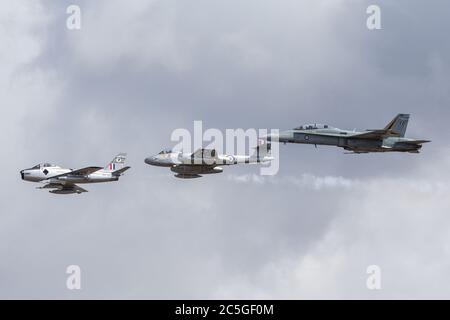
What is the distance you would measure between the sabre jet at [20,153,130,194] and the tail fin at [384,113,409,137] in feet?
112

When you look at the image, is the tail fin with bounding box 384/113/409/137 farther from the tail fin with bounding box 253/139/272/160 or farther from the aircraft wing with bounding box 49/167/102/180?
the aircraft wing with bounding box 49/167/102/180

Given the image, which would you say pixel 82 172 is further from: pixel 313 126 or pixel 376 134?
pixel 376 134

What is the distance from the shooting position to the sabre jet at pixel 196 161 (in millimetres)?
177000

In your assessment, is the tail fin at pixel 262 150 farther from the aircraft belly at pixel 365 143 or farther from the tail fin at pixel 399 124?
the tail fin at pixel 399 124

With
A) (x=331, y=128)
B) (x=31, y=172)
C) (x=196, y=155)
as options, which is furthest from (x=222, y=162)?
(x=31, y=172)

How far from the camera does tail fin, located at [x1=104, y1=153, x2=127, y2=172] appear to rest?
630 feet

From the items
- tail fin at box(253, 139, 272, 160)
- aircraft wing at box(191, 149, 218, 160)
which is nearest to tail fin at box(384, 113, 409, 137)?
tail fin at box(253, 139, 272, 160)

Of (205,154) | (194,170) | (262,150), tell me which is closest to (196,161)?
(205,154)

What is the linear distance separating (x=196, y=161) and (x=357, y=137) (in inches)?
792
